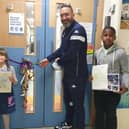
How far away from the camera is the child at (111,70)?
2.88 meters

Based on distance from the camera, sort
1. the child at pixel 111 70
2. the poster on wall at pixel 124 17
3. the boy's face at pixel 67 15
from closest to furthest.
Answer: the child at pixel 111 70 → the boy's face at pixel 67 15 → the poster on wall at pixel 124 17

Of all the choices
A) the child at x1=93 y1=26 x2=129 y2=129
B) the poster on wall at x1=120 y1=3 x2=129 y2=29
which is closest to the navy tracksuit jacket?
the child at x1=93 y1=26 x2=129 y2=129

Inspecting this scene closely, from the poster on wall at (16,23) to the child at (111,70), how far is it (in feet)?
3.14

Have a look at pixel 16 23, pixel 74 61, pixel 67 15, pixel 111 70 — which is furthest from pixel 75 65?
pixel 16 23

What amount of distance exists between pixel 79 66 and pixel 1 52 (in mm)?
851

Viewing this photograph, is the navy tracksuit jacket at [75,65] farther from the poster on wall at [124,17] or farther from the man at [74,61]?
the poster on wall at [124,17]

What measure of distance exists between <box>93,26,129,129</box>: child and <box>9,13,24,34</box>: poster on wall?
958mm

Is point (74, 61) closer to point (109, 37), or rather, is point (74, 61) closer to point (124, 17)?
point (109, 37)

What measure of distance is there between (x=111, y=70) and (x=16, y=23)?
1225 millimetres

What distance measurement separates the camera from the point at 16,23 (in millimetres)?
3348

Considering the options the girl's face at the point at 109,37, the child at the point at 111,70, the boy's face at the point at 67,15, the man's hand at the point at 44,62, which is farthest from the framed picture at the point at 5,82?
the girl's face at the point at 109,37

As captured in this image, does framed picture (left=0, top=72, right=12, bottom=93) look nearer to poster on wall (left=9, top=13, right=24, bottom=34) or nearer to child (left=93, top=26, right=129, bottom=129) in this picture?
poster on wall (left=9, top=13, right=24, bottom=34)

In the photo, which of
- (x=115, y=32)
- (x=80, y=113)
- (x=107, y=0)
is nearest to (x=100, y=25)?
(x=107, y=0)

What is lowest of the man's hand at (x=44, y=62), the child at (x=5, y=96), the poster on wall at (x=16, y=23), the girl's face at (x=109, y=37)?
the child at (x=5, y=96)
